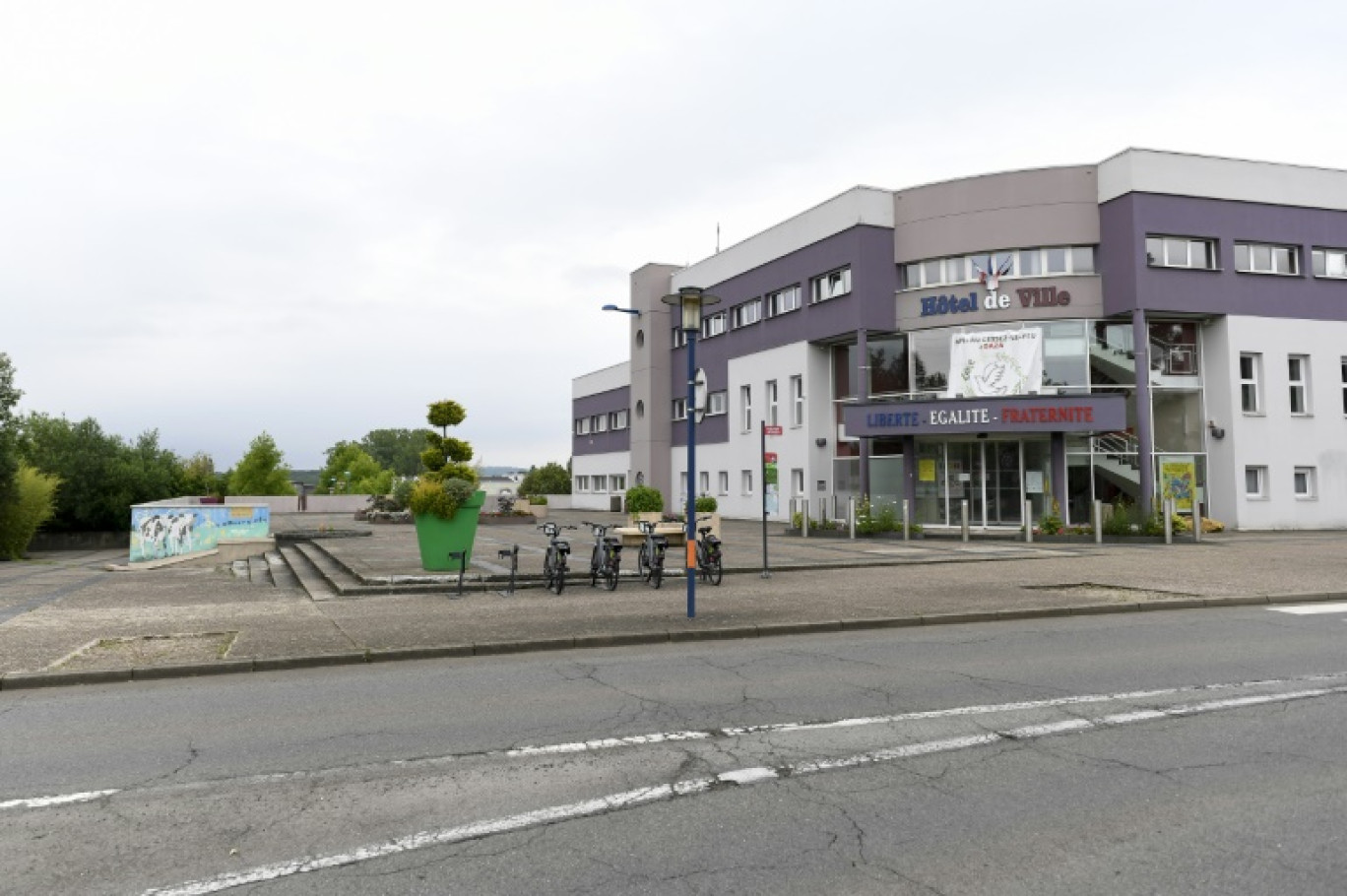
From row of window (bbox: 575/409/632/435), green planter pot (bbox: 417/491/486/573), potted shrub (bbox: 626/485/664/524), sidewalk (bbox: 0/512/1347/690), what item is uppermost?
row of window (bbox: 575/409/632/435)

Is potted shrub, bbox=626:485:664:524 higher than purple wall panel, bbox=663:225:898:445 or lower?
lower

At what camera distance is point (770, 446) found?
123ft

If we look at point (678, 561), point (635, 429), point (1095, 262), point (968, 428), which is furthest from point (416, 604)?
point (635, 429)

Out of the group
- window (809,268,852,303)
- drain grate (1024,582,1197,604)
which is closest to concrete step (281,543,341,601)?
drain grate (1024,582,1197,604)

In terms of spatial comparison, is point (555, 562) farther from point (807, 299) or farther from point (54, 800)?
point (807, 299)

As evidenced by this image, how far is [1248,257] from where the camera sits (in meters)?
29.2

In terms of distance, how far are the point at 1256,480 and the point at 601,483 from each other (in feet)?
128

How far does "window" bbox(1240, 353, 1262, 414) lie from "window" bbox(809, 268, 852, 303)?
1345 cm

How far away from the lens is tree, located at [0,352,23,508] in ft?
108

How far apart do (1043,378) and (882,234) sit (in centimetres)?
769

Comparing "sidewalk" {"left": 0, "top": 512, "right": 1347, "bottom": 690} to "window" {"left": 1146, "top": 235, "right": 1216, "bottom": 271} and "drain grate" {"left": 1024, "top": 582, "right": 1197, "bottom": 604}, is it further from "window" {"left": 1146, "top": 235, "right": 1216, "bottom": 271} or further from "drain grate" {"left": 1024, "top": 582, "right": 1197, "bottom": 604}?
"window" {"left": 1146, "top": 235, "right": 1216, "bottom": 271}

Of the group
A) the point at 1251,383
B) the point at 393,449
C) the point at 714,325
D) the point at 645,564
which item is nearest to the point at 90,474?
the point at 714,325

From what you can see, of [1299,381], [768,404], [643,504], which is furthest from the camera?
[768,404]

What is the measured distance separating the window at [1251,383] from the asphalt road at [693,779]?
81.3 ft
